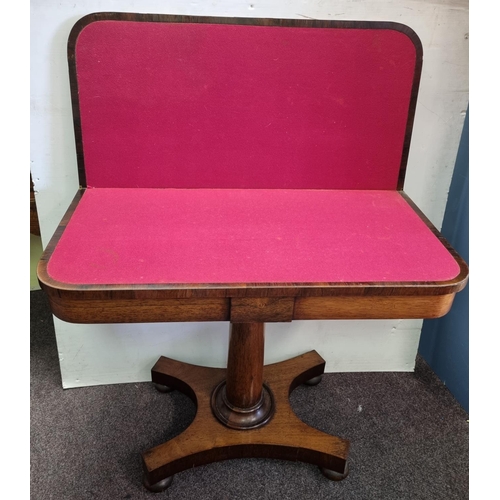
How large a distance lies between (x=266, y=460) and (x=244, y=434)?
0.11 m

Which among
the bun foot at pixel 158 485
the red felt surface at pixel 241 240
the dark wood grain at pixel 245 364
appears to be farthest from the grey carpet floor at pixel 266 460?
the red felt surface at pixel 241 240

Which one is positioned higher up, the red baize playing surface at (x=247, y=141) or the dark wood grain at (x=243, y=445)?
the red baize playing surface at (x=247, y=141)

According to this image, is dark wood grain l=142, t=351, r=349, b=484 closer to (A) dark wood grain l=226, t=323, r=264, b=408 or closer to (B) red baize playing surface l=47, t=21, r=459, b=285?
(A) dark wood grain l=226, t=323, r=264, b=408

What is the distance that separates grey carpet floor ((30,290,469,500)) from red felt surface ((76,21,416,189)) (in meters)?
0.74

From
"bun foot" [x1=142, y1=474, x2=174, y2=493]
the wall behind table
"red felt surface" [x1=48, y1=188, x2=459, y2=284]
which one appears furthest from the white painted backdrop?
"bun foot" [x1=142, y1=474, x2=174, y2=493]

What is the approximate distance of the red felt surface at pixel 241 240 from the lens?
3.09ft

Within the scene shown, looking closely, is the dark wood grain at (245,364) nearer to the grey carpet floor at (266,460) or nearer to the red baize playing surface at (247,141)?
the grey carpet floor at (266,460)

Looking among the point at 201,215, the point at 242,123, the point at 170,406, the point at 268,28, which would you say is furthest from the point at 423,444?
the point at 268,28

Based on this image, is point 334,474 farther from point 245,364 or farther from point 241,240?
point 241,240

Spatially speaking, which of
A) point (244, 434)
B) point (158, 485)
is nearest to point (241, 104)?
point (244, 434)

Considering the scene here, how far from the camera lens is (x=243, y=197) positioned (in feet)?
4.17

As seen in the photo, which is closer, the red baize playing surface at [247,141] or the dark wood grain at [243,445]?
the red baize playing surface at [247,141]

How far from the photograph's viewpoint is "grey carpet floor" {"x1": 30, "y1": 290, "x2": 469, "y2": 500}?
52.5 inches

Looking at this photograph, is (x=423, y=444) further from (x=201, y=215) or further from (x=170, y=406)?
(x=201, y=215)
